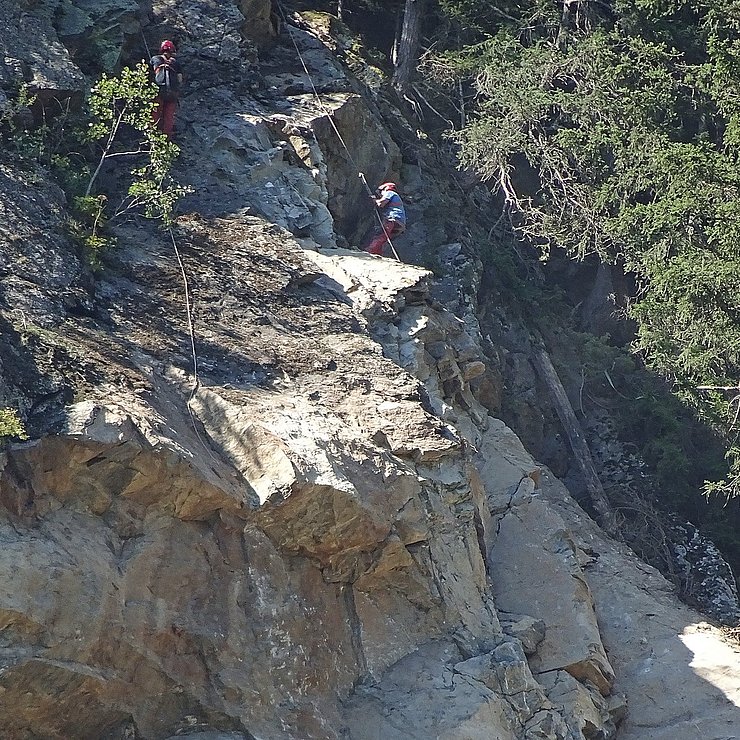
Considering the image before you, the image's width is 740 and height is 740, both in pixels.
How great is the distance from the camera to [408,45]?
16.3 metres

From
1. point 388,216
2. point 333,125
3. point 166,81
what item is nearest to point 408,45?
point 333,125

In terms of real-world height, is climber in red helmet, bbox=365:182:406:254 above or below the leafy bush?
below

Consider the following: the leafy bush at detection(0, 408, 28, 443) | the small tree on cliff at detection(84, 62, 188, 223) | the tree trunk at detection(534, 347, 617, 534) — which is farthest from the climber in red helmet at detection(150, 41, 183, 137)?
the tree trunk at detection(534, 347, 617, 534)

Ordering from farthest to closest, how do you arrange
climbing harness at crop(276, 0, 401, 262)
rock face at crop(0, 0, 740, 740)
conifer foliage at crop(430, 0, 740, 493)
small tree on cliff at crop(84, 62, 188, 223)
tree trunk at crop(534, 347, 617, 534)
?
tree trunk at crop(534, 347, 617, 534), conifer foliage at crop(430, 0, 740, 493), climbing harness at crop(276, 0, 401, 262), small tree on cliff at crop(84, 62, 188, 223), rock face at crop(0, 0, 740, 740)

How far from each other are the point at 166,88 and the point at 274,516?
5.81 meters

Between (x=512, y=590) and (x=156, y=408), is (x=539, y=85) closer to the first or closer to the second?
(x=512, y=590)

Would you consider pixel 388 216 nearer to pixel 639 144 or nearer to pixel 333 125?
pixel 333 125

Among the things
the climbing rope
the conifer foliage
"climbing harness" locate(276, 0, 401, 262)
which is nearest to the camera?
the climbing rope

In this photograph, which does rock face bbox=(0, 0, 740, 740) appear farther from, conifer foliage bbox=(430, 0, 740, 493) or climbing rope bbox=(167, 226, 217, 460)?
conifer foliage bbox=(430, 0, 740, 493)

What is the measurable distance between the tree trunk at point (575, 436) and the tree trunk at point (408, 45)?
15.9 ft

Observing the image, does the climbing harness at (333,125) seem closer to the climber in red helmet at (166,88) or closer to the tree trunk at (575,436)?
the climber in red helmet at (166,88)

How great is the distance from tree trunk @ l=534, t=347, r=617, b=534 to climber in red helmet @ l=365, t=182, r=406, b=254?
3.14m

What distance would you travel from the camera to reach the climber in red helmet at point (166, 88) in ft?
37.2

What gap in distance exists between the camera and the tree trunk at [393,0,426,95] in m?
16.2
